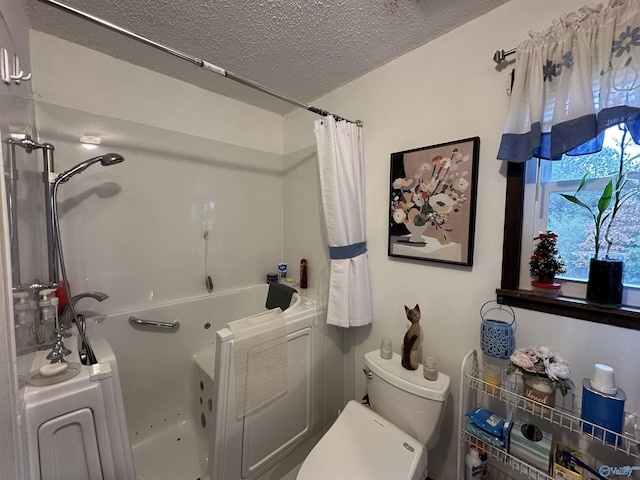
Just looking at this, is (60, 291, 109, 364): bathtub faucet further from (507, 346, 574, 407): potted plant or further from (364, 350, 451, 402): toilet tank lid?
(507, 346, 574, 407): potted plant

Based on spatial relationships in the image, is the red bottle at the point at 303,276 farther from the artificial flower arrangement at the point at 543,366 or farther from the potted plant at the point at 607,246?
the potted plant at the point at 607,246

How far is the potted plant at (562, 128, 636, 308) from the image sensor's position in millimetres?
832

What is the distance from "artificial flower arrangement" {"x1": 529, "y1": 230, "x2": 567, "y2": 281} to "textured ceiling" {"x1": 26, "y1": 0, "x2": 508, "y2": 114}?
0.98 meters

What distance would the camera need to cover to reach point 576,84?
831 millimetres

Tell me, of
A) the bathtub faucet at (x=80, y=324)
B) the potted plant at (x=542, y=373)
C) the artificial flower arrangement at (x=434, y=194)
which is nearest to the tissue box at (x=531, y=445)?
the potted plant at (x=542, y=373)

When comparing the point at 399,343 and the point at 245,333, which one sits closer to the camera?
the point at 245,333

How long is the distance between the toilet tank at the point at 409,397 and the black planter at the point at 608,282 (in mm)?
608

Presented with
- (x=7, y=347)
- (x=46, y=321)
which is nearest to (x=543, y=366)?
(x=7, y=347)

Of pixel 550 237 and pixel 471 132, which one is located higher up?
pixel 471 132

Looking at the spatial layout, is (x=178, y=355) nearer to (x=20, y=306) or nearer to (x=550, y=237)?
(x=20, y=306)

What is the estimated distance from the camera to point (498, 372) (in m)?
1.00

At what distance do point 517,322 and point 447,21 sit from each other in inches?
53.0

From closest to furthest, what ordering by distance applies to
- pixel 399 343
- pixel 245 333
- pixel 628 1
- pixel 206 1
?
pixel 628 1 < pixel 206 1 < pixel 245 333 < pixel 399 343

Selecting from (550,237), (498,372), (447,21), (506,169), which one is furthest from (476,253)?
(447,21)
